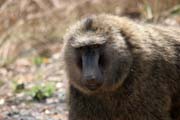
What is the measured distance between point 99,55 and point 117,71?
0.19m

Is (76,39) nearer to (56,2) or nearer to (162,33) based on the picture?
(162,33)

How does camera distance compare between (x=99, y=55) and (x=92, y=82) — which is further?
(x=99, y=55)

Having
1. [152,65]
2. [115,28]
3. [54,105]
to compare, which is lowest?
[54,105]

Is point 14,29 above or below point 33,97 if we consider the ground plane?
above

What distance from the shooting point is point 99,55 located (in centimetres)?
468

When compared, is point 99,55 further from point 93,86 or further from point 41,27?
point 41,27

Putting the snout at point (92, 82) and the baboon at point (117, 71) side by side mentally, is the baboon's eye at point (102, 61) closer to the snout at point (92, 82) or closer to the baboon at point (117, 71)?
the baboon at point (117, 71)

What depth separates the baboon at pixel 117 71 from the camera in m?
4.68

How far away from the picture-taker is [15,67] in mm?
8953

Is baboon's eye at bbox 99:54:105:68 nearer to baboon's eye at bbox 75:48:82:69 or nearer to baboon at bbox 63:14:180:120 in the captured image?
baboon at bbox 63:14:180:120

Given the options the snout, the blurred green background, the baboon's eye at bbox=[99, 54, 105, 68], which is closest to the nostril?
the snout

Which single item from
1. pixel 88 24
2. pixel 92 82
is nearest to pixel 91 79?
pixel 92 82

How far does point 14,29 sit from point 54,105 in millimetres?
2949

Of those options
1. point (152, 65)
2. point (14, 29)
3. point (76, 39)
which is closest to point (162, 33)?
point (152, 65)
